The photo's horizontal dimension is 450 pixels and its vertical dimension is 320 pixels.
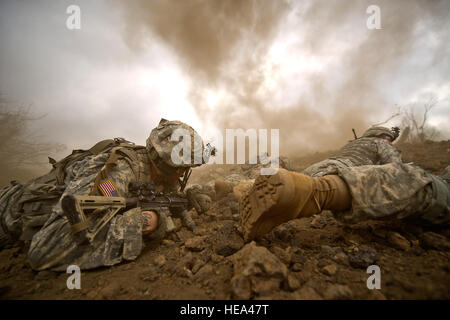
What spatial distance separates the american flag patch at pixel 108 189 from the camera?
1.93 metres

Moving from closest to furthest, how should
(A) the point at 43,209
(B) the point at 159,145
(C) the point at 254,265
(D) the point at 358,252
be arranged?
(C) the point at 254,265, (D) the point at 358,252, (A) the point at 43,209, (B) the point at 159,145

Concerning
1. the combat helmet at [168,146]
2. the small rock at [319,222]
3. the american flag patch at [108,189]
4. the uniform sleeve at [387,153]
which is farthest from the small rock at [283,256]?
the uniform sleeve at [387,153]

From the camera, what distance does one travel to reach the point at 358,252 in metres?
1.37

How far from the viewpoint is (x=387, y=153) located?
375cm

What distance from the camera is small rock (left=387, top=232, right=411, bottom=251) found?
4.64 feet

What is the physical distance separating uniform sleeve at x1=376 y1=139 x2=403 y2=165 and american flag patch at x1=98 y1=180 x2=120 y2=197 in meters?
5.18

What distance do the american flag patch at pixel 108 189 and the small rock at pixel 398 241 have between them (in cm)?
289

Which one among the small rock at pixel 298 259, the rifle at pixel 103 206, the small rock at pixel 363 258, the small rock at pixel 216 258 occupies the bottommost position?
the small rock at pixel 216 258

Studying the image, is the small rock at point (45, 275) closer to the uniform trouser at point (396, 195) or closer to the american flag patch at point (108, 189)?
the american flag patch at point (108, 189)

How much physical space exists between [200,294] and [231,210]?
1646 millimetres
